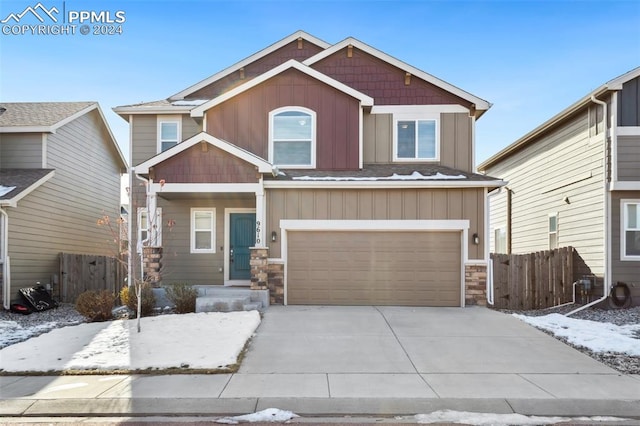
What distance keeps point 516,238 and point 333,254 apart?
384 inches

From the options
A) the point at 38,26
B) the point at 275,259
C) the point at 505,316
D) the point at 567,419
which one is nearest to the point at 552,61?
the point at 505,316

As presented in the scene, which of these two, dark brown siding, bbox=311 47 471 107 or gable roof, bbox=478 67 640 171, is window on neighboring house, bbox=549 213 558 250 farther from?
dark brown siding, bbox=311 47 471 107

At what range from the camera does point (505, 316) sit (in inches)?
457

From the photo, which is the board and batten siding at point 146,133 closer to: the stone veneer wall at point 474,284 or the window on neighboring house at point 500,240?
the stone veneer wall at point 474,284

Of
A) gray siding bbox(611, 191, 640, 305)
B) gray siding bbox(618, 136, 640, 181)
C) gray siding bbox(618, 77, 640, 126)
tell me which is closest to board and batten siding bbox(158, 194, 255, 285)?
gray siding bbox(611, 191, 640, 305)

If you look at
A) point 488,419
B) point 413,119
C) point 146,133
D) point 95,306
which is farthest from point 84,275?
point 488,419

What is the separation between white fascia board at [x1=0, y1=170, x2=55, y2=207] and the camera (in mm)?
13039

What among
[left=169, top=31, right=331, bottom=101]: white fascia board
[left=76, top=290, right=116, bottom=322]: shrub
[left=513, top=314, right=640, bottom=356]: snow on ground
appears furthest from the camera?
[left=169, top=31, right=331, bottom=101]: white fascia board

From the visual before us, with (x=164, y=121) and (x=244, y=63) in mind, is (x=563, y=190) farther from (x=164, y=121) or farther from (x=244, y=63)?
(x=164, y=121)

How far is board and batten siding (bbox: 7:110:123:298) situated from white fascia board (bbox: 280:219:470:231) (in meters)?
4.82

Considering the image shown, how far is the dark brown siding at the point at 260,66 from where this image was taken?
651 inches

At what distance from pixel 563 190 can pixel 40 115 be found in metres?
16.6

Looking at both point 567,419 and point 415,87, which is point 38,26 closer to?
point 415,87

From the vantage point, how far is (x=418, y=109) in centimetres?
1491
